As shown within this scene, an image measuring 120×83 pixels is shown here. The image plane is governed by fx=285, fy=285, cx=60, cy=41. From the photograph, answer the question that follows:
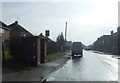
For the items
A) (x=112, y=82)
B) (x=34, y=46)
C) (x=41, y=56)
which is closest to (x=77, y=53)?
(x=41, y=56)

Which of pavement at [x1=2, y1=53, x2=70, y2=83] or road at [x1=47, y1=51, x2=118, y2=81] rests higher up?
pavement at [x1=2, y1=53, x2=70, y2=83]

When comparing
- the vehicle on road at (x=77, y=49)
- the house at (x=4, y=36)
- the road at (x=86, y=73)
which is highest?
the house at (x=4, y=36)

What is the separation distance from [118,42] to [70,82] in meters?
72.9

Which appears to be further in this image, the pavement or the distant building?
the distant building

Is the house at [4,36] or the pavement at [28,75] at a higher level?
the house at [4,36]

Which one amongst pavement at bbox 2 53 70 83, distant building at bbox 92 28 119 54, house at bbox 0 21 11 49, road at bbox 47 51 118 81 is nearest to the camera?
pavement at bbox 2 53 70 83

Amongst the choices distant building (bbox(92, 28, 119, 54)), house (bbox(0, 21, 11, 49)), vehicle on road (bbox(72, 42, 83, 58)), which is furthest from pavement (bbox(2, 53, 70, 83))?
distant building (bbox(92, 28, 119, 54))

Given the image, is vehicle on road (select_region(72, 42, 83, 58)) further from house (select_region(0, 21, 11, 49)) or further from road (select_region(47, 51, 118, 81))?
road (select_region(47, 51, 118, 81))

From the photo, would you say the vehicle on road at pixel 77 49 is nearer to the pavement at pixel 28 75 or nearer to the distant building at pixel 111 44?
the distant building at pixel 111 44

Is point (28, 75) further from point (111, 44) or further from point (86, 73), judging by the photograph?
point (111, 44)

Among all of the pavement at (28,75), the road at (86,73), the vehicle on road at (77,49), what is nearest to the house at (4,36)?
the road at (86,73)

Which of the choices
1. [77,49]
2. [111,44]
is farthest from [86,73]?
[111,44]

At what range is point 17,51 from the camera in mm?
25047

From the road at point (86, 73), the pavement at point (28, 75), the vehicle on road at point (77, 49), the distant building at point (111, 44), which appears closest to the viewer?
the pavement at point (28, 75)
